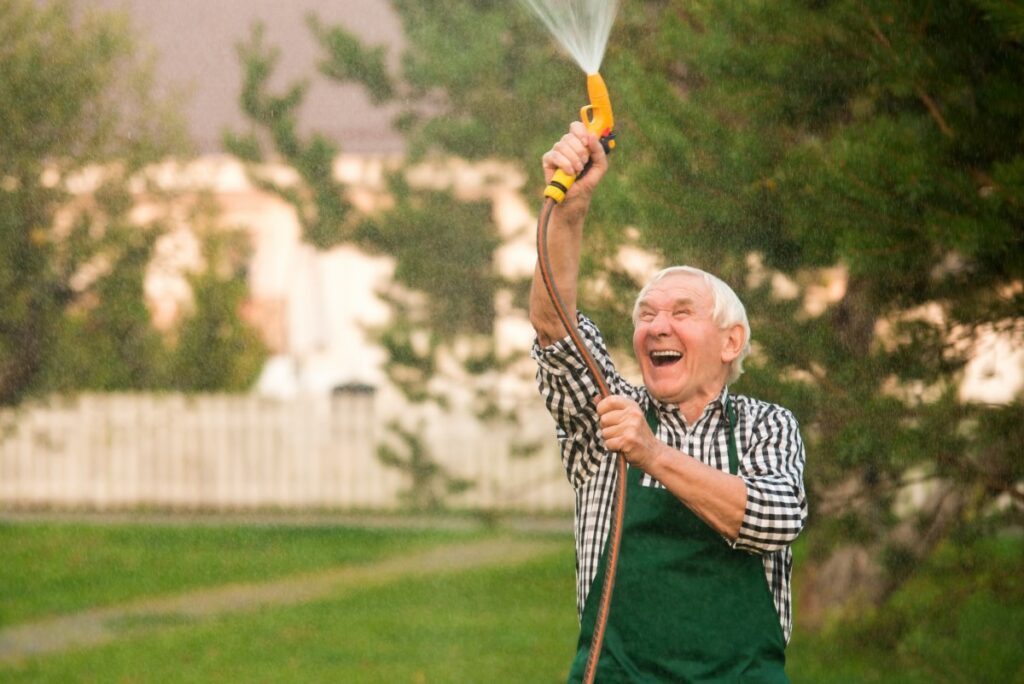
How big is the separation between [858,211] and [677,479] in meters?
1.80

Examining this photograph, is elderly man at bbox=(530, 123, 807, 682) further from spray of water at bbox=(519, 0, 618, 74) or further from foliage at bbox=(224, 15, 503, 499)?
foliage at bbox=(224, 15, 503, 499)

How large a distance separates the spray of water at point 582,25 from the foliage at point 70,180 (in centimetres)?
508

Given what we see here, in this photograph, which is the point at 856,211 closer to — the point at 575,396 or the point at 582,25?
the point at 582,25

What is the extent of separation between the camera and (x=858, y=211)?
389 cm

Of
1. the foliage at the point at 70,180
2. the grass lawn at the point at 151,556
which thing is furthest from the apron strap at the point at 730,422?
the grass lawn at the point at 151,556

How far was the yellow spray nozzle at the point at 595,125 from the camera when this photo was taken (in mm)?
2441

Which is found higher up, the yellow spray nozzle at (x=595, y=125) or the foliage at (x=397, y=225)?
the foliage at (x=397, y=225)

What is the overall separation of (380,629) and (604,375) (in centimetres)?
548

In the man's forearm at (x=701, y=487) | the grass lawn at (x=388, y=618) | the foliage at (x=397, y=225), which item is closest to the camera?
the man's forearm at (x=701, y=487)

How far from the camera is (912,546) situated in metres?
5.13

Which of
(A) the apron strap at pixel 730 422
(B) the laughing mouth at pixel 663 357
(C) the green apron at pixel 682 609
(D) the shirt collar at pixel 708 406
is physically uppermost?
(B) the laughing mouth at pixel 663 357

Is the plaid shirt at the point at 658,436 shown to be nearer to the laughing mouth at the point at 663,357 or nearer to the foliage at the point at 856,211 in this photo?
the laughing mouth at the point at 663,357

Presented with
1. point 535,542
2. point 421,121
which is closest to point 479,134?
point 421,121

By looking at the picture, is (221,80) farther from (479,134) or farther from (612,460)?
(612,460)
